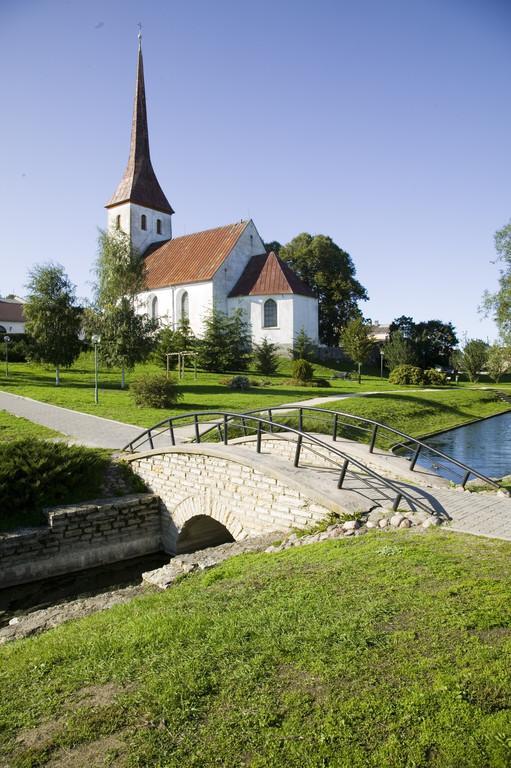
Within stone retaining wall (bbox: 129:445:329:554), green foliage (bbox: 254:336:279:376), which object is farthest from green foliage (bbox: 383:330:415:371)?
stone retaining wall (bbox: 129:445:329:554)

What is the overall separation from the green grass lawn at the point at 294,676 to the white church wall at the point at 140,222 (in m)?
52.6

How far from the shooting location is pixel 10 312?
202ft

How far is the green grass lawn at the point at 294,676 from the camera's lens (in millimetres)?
3553

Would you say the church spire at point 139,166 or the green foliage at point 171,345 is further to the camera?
the church spire at point 139,166

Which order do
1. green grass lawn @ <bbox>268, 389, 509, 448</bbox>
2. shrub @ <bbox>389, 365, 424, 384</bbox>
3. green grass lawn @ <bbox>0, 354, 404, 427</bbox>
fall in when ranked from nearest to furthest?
green grass lawn @ <bbox>268, 389, 509, 448</bbox>
green grass lawn @ <bbox>0, 354, 404, 427</bbox>
shrub @ <bbox>389, 365, 424, 384</bbox>

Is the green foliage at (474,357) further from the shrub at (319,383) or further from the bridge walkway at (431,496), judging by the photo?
the bridge walkway at (431,496)

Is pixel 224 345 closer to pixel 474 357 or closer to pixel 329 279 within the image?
pixel 474 357

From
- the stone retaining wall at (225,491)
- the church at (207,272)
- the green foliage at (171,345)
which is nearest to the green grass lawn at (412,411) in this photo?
the stone retaining wall at (225,491)

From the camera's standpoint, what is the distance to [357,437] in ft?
70.4

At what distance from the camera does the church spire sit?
Answer: 55.0 metres

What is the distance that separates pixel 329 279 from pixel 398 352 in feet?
46.6

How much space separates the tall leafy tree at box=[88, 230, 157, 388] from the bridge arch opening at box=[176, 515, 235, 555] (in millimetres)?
17461

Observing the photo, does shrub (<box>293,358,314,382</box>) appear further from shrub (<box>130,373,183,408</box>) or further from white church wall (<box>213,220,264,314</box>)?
white church wall (<box>213,220,264,314</box>)

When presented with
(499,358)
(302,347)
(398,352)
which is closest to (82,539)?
(302,347)
